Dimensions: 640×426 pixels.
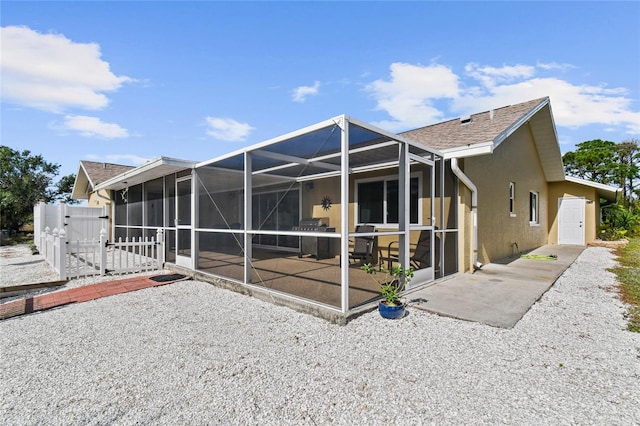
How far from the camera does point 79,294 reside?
17.5ft

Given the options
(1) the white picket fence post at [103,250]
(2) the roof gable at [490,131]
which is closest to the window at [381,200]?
(2) the roof gable at [490,131]

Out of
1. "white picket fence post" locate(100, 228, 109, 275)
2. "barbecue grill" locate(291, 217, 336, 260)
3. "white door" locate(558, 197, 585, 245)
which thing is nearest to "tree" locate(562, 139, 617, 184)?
"white door" locate(558, 197, 585, 245)

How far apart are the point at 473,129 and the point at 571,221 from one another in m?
10.6

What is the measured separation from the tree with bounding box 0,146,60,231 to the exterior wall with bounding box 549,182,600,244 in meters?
28.4

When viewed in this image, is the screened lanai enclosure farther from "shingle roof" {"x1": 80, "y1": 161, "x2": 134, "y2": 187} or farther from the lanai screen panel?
"shingle roof" {"x1": 80, "y1": 161, "x2": 134, "y2": 187}

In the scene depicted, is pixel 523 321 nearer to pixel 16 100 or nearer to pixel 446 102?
pixel 446 102

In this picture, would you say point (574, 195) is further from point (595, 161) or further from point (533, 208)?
point (595, 161)

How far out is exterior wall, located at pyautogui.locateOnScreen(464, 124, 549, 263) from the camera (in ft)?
23.9

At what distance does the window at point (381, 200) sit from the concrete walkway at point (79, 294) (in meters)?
4.64

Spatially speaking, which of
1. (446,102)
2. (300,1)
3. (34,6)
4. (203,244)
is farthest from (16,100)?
(446,102)

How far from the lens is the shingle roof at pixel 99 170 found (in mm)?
12815

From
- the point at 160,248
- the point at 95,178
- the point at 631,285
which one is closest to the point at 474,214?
the point at 631,285

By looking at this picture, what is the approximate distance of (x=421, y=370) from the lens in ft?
8.69

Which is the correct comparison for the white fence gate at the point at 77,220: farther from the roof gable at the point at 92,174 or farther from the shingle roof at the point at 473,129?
the shingle roof at the point at 473,129
